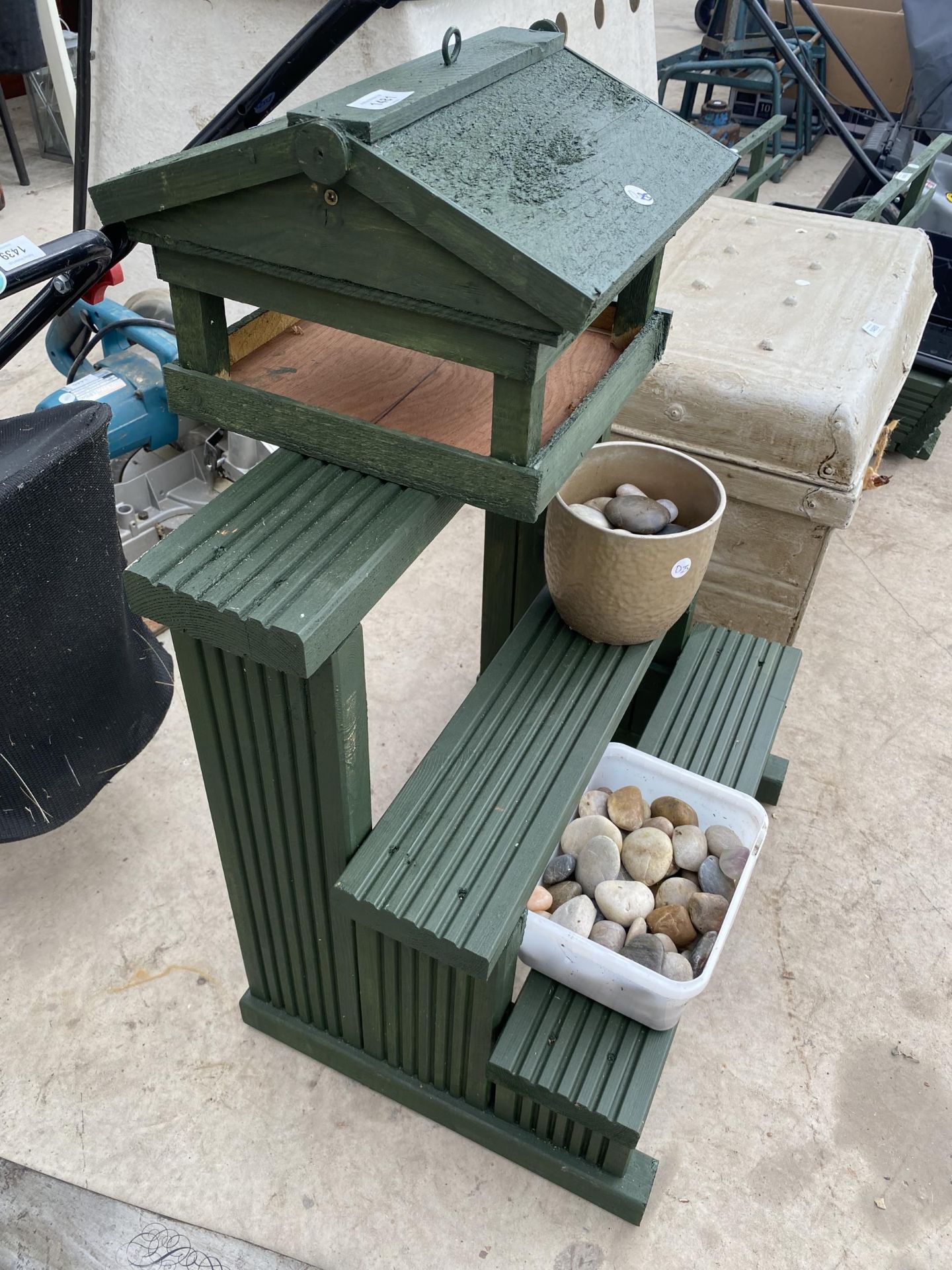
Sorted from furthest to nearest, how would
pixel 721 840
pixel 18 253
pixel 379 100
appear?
pixel 18 253 < pixel 721 840 < pixel 379 100

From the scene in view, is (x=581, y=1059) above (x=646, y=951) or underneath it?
underneath

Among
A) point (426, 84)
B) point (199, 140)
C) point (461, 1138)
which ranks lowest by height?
point (461, 1138)

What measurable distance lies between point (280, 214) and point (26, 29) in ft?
15.7

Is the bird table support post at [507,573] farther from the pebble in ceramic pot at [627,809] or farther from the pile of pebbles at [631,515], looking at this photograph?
the pebble in ceramic pot at [627,809]

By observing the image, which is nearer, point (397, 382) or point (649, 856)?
point (397, 382)

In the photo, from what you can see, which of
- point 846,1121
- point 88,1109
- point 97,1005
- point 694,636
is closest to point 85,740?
point 97,1005

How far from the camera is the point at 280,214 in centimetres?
94

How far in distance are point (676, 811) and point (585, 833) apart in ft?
0.52

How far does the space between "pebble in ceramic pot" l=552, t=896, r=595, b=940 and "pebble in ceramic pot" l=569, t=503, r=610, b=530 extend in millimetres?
566

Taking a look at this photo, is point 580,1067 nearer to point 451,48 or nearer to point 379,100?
point 379,100

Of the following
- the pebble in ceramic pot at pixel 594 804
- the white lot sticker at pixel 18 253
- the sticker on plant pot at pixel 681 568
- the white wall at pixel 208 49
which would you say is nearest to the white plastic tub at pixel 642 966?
the pebble in ceramic pot at pixel 594 804

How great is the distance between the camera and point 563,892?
150 centimetres

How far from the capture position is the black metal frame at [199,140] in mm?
1732

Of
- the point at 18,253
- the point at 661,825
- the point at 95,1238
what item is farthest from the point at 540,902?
the point at 18,253
